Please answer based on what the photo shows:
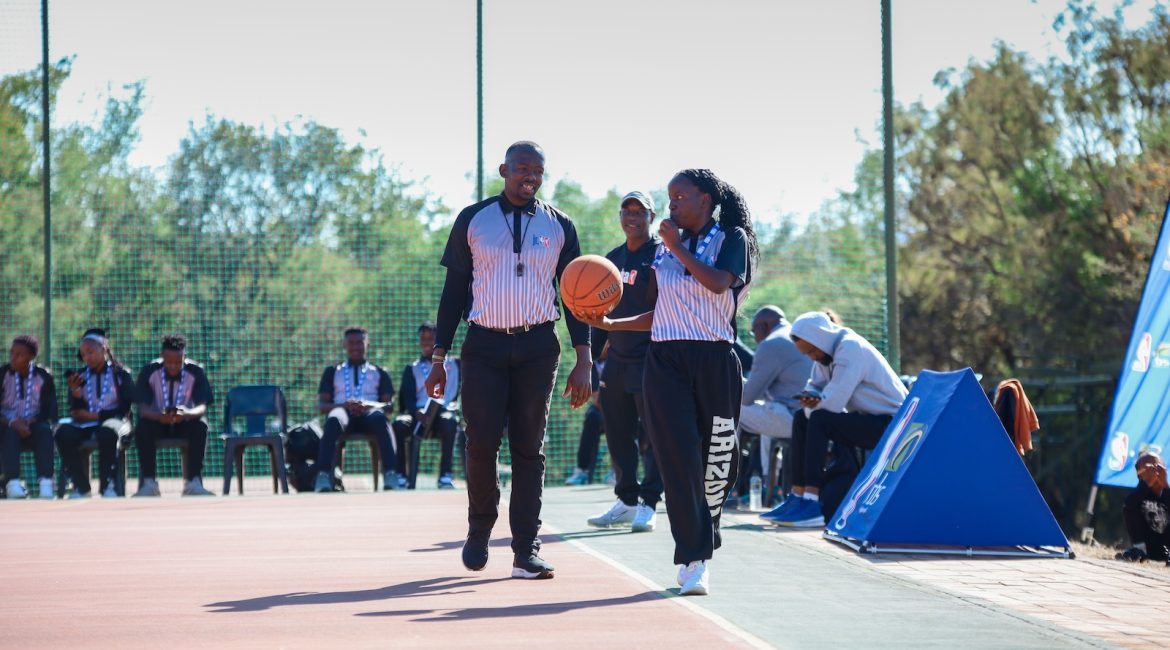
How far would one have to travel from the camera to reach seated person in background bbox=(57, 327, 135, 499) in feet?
46.4

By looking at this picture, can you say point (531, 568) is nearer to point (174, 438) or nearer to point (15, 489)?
point (174, 438)

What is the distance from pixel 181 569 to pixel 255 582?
30.0 inches

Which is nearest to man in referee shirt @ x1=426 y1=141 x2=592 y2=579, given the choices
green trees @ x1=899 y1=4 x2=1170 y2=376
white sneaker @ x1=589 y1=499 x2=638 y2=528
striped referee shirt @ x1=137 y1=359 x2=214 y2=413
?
white sneaker @ x1=589 y1=499 x2=638 y2=528

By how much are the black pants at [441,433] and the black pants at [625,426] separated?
524cm

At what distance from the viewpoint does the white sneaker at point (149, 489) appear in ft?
46.3

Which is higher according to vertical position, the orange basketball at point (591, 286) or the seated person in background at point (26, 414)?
the orange basketball at point (591, 286)

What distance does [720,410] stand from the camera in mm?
6270

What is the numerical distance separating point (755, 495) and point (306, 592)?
614cm

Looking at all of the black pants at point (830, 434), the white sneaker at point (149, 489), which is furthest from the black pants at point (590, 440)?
the black pants at point (830, 434)

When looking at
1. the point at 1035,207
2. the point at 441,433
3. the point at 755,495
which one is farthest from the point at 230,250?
the point at 1035,207

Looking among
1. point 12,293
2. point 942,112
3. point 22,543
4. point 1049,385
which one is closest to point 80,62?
point 12,293

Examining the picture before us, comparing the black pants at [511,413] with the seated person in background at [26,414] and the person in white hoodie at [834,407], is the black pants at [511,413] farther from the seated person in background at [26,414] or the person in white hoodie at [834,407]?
the seated person in background at [26,414]

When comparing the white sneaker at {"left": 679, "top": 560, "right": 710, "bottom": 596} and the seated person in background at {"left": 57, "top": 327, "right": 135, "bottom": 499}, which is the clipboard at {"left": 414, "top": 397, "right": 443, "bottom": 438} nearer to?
the seated person in background at {"left": 57, "top": 327, "right": 135, "bottom": 499}

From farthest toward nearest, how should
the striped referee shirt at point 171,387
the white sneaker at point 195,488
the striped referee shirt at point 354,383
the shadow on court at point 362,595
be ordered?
the striped referee shirt at point 354,383 → the striped referee shirt at point 171,387 → the white sneaker at point 195,488 → the shadow on court at point 362,595
